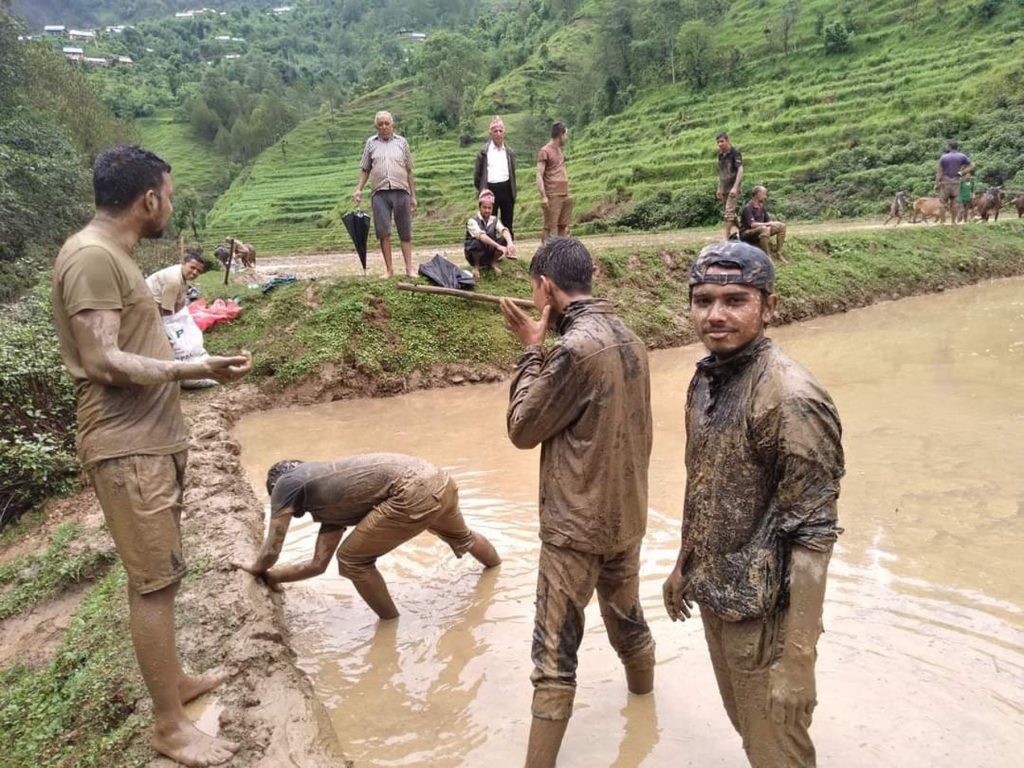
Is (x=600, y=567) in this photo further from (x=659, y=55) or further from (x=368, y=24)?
(x=368, y=24)

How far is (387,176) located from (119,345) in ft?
21.0

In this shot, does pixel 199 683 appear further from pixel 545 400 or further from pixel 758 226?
pixel 758 226

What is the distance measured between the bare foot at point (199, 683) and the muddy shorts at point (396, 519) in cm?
78

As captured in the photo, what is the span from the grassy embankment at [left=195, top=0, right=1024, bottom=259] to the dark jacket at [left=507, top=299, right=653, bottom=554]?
19.4m

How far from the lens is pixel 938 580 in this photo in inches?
156

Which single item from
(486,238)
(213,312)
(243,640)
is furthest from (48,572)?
(486,238)

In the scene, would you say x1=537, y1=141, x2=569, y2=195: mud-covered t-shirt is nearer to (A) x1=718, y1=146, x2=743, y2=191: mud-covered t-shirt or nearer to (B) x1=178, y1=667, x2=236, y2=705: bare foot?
(A) x1=718, y1=146, x2=743, y2=191: mud-covered t-shirt

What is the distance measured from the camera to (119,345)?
256 centimetres

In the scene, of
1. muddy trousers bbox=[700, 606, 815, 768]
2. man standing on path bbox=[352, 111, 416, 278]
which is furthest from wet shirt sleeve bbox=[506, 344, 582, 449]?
man standing on path bbox=[352, 111, 416, 278]

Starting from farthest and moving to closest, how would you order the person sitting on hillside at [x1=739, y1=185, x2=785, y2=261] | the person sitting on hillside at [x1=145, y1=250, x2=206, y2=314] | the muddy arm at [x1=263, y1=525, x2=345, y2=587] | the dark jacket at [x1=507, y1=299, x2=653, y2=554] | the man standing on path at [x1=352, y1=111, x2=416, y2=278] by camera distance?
the person sitting on hillside at [x1=739, y1=185, x2=785, y2=261], the man standing on path at [x1=352, y1=111, x2=416, y2=278], the person sitting on hillside at [x1=145, y1=250, x2=206, y2=314], the muddy arm at [x1=263, y1=525, x2=345, y2=587], the dark jacket at [x1=507, y1=299, x2=653, y2=554]

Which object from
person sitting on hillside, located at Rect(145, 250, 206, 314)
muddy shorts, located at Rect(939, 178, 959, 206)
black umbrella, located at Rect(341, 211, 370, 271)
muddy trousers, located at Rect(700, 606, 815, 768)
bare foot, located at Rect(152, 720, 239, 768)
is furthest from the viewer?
muddy shorts, located at Rect(939, 178, 959, 206)

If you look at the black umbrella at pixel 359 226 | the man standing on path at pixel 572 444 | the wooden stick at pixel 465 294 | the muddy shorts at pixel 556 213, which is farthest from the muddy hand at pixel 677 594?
the black umbrella at pixel 359 226

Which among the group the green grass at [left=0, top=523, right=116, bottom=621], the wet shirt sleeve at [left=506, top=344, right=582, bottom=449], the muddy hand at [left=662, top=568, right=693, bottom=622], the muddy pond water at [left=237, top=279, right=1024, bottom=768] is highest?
the wet shirt sleeve at [left=506, top=344, right=582, bottom=449]

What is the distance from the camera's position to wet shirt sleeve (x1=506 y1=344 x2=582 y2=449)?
253 cm
